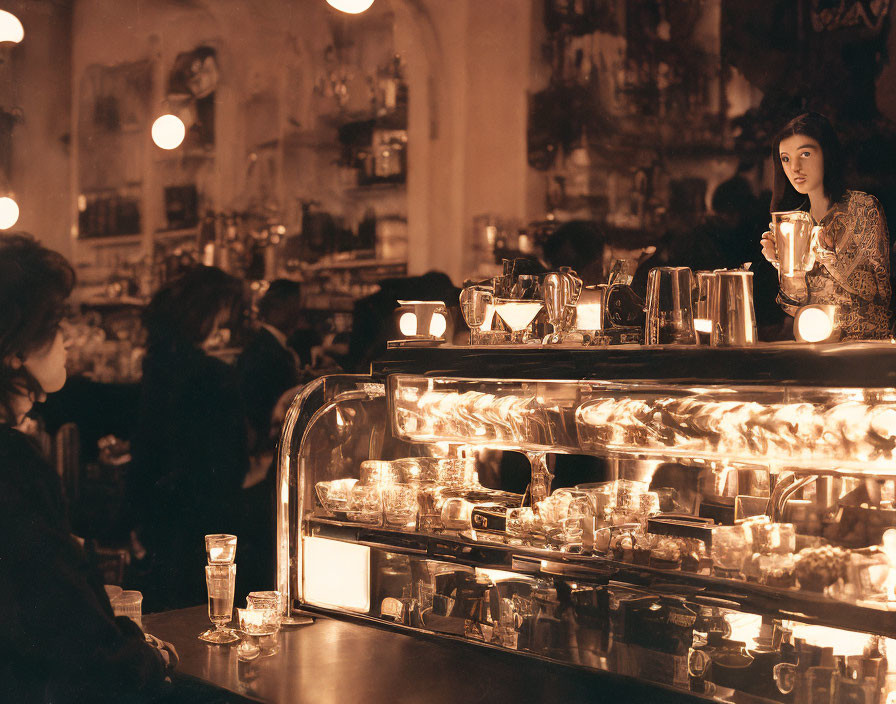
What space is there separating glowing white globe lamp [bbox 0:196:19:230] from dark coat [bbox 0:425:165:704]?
1455 mm

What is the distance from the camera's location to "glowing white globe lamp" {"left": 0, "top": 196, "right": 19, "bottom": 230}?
4.18 meters

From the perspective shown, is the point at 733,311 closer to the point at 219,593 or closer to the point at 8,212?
the point at 219,593

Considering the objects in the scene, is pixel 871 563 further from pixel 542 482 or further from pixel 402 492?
pixel 402 492

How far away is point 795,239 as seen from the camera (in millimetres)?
2576

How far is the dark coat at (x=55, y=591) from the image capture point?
9.79ft

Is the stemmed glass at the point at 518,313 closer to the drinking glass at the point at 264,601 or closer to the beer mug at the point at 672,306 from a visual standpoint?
the beer mug at the point at 672,306

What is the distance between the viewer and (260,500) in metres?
4.50

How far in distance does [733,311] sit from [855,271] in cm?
45

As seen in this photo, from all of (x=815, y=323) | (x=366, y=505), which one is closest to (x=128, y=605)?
(x=366, y=505)

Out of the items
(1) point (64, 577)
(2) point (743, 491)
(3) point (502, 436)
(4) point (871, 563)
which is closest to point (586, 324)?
(3) point (502, 436)

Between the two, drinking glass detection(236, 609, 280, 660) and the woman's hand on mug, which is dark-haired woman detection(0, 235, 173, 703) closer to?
Result: drinking glass detection(236, 609, 280, 660)

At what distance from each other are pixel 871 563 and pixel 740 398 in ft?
1.67

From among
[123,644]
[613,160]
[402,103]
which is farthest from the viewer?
[402,103]

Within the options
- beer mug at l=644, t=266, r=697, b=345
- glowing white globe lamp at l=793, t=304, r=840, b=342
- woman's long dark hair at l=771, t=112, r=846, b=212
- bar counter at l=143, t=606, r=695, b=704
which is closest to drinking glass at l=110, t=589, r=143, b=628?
bar counter at l=143, t=606, r=695, b=704
